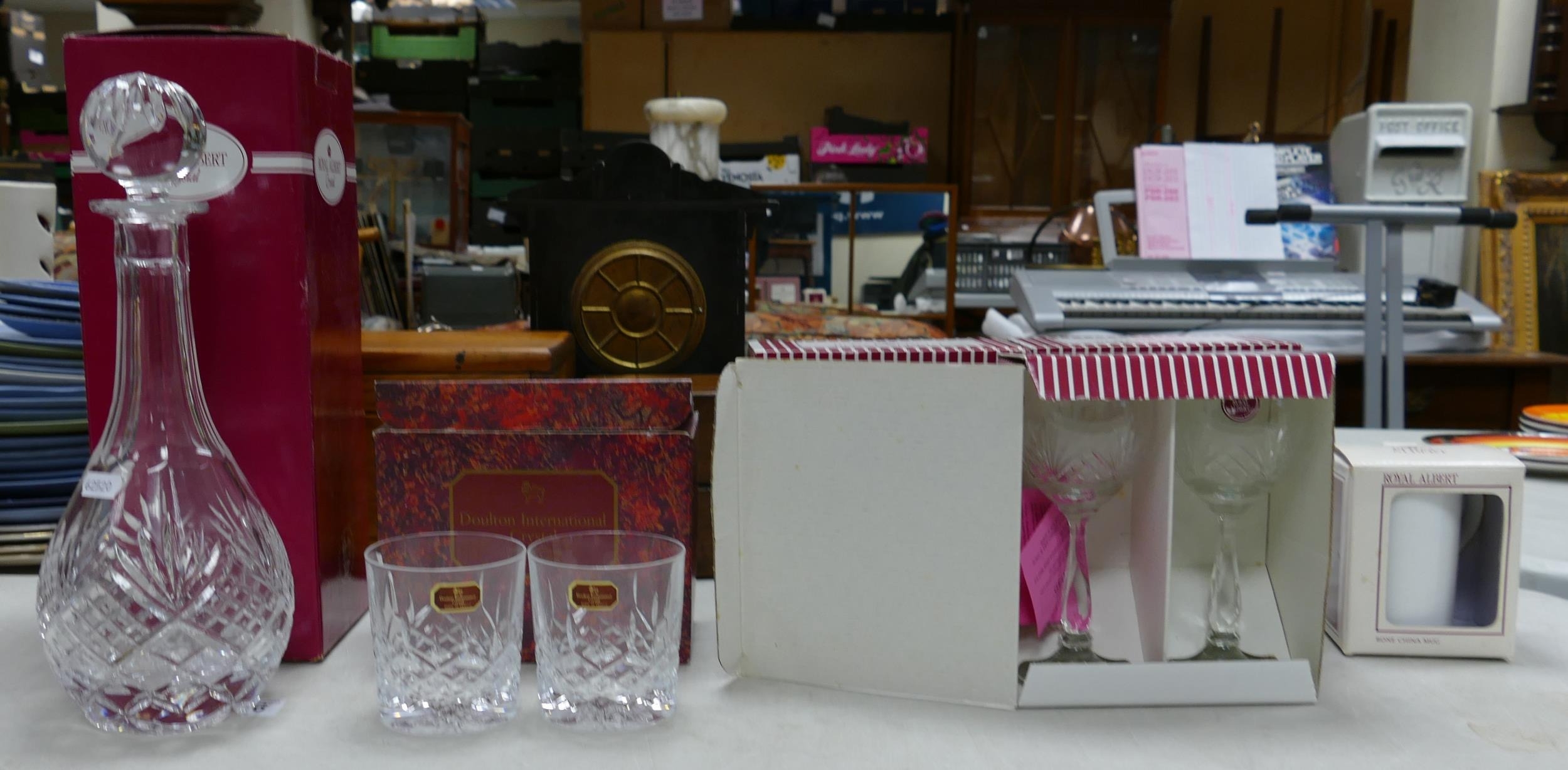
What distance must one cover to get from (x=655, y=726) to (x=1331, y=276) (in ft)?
10.1

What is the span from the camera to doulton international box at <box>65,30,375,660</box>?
0.68 m

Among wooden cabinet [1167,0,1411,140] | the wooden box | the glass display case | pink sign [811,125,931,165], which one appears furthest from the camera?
wooden cabinet [1167,0,1411,140]

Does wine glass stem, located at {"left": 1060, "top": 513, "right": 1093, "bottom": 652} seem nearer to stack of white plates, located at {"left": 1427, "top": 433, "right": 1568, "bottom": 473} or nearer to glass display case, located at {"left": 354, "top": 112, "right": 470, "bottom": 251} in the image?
stack of white plates, located at {"left": 1427, "top": 433, "right": 1568, "bottom": 473}

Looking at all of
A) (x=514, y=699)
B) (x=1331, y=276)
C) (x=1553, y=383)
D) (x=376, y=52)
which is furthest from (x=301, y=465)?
(x=376, y=52)

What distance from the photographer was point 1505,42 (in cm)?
327

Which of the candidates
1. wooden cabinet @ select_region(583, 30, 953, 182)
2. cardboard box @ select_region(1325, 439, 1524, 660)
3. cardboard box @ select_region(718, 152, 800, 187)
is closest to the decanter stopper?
cardboard box @ select_region(1325, 439, 1524, 660)

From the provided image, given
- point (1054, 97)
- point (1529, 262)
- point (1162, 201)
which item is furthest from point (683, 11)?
point (1529, 262)

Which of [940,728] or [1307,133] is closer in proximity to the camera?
[940,728]

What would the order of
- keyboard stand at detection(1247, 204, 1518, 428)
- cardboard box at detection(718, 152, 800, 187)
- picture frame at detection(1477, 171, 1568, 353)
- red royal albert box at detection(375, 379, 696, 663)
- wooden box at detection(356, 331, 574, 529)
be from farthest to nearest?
cardboard box at detection(718, 152, 800, 187)
picture frame at detection(1477, 171, 1568, 353)
keyboard stand at detection(1247, 204, 1518, 428)
wooden box at detection(356, 331, 574, 529)
red royal albert box at detection(375, 379, 696, 663)

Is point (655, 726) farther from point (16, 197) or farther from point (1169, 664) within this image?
point (16, 197)

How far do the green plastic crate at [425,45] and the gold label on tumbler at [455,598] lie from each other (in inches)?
187

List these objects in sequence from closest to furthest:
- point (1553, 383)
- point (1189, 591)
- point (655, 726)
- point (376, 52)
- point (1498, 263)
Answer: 1. point (655, 726)
2. point (1189, 591)
3. point (1553, 383)
4. point (1498, 263)
5. point (376, 52)

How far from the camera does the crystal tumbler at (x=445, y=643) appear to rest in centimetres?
62

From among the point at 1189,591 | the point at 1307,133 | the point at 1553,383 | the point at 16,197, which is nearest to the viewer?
the point at 1189,591
